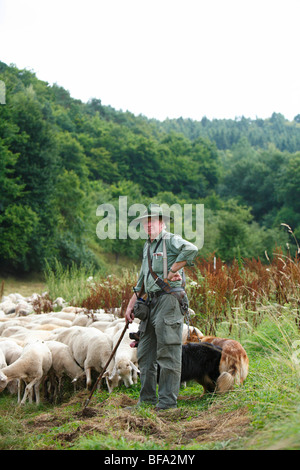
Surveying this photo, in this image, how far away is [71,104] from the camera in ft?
259

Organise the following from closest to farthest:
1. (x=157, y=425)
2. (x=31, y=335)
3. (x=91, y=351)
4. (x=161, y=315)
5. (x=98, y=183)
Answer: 1. (x=157, y=425)
2. (x=161, y=315)
3. (x=91, y=351)
4. (x=31, y=335)
5. (x=98, y=183)

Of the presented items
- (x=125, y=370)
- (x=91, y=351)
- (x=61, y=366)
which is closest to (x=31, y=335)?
(x=61, y=366)

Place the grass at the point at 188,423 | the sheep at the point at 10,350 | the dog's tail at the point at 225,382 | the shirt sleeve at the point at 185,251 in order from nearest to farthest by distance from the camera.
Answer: the grass at the point at 188,423, the shirt sleeve at the point at 185,251, the dog's tail at the point at 225,382, the sheep at the point at 10,350

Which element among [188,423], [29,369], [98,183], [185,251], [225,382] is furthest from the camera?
[98,183]

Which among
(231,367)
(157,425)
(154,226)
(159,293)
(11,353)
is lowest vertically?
(11,353)

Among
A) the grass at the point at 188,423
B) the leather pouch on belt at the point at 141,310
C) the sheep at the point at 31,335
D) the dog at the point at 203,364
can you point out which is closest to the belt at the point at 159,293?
the leather pouch on belt at the point at 141,310

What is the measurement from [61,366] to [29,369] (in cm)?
57

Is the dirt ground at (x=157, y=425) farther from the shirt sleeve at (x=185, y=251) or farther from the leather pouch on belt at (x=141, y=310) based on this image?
the shirt sleeve at (x=185, y=251)

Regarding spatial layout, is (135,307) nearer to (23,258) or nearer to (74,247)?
(23,258)

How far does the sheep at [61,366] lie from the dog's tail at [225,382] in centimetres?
239

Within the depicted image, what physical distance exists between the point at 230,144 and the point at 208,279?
A: 13132cm

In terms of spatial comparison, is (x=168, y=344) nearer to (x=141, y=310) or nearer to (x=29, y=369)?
(x=141, y=310)

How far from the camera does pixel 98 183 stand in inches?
2408

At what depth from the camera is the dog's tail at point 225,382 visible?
19.1ft
